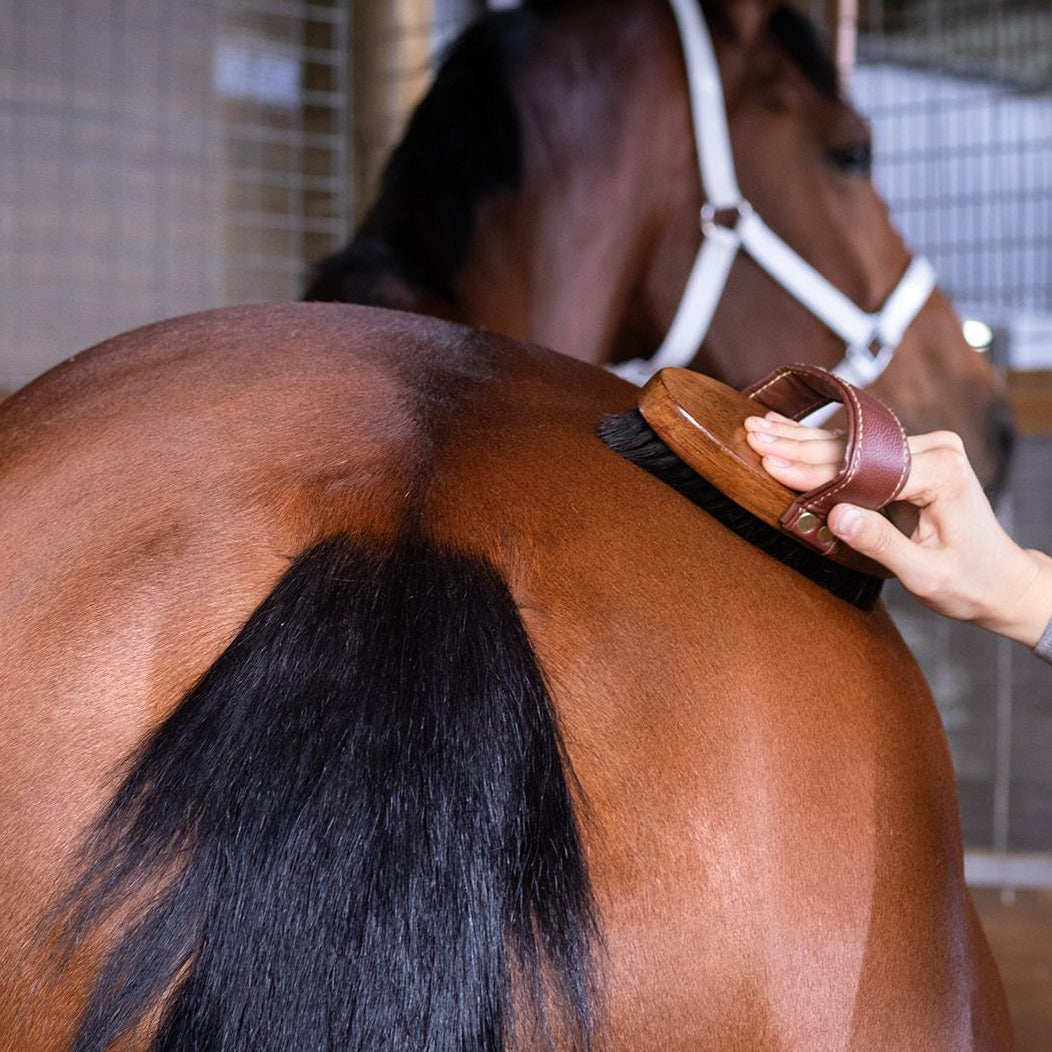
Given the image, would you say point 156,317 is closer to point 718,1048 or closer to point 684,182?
point 684,182

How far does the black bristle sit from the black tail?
0.13m

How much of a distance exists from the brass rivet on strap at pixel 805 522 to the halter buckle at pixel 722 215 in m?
0.91

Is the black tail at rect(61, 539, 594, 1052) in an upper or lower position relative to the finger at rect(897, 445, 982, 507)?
lower

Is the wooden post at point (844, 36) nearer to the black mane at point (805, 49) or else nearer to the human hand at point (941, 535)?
the black mane at point (805, 49)

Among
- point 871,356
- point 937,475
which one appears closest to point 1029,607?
point 937,475

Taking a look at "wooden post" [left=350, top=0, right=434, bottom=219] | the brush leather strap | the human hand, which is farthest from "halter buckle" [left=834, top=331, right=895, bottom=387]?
"wooden post" [left=350, top=0, right=434, bottom=219]

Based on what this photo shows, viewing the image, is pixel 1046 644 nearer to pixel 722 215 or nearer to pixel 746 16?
pixel 722 215

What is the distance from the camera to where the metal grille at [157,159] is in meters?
2.47

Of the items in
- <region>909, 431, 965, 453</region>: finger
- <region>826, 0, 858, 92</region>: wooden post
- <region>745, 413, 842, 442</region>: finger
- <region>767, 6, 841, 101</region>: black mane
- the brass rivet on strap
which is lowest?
the brass rivet on strap

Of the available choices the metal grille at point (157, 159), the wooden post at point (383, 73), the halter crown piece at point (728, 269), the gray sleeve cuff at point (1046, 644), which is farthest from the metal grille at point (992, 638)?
the gray sleeve cuff at point (1046, 644)

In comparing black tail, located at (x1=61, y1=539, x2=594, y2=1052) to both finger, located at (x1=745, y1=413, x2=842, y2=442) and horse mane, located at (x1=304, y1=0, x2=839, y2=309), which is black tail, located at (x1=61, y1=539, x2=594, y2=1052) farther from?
horse mane, located at (x1=304, y1=0, x2=839, y2=309)

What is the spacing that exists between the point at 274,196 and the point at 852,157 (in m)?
1.67

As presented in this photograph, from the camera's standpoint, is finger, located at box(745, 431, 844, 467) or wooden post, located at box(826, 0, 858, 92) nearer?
finger, located at box(745, 431, 844, 467)

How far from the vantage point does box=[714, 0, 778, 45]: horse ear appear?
4.55 feet
